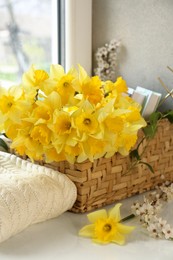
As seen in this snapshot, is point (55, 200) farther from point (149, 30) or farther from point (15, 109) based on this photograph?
point (149, 30)

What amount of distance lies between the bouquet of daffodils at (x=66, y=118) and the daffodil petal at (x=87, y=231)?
0.42 ft

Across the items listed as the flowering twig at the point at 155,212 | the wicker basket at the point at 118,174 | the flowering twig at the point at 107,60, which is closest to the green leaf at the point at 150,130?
the wicker basket at the point at 118,174

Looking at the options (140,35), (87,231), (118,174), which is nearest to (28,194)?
(87,231)

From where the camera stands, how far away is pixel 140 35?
138cm

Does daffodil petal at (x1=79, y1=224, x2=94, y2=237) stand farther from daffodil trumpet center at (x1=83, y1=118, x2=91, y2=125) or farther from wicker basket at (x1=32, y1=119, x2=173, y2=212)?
daffodil trumpet center at (x1=83, y1=118, x2=91, y2=125)

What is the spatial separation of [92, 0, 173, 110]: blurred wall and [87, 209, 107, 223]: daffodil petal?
1.39 feet

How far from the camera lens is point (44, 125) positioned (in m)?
0.98

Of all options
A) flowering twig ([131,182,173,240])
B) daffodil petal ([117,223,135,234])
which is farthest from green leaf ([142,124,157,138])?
daffodil petal ([117,223,135,234])

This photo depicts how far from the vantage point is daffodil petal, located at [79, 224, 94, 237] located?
98cm

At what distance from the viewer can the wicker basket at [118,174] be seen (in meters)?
1.06

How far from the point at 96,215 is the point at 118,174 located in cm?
15

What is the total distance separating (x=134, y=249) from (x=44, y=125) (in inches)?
11.0

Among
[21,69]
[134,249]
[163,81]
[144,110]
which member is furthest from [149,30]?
[134,249]

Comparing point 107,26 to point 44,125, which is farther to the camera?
point 107,26
